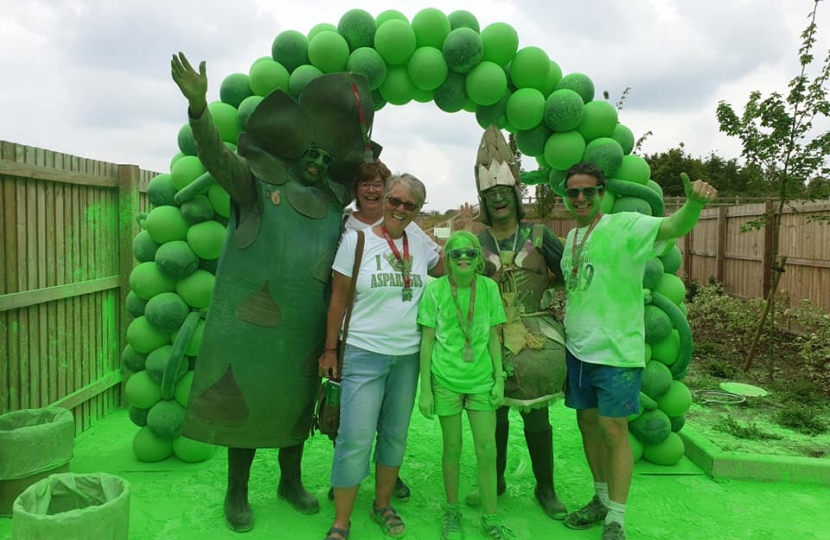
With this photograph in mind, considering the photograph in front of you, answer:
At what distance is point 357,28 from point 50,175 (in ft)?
8.04

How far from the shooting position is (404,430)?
2.95 m

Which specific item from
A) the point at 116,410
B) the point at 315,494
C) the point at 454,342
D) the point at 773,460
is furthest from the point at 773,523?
the point at 116,410

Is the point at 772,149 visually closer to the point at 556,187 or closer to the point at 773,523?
the point at 556,187

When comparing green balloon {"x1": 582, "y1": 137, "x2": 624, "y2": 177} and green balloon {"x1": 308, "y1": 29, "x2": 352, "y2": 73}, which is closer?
green balloon {"x1": 308, "y1": 29, "x2": 352, "y2": 73}

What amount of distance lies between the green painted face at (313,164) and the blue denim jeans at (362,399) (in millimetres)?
991

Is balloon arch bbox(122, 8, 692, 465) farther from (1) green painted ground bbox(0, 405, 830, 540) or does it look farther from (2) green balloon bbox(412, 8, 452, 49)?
(1) green painted ground bbox(0, 405, 830, 540)

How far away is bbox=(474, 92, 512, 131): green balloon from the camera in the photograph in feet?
12.6

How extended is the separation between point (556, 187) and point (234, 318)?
238 cm

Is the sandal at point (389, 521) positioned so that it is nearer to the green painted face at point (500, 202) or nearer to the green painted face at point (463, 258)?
the green painted face at point (463, 258)

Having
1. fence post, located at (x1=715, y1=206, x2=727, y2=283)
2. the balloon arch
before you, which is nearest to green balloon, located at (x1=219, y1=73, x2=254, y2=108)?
the balloon arch

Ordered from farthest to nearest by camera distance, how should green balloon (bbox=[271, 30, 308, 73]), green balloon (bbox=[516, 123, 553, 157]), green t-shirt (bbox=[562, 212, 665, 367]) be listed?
1. green balloon (bbox=[516, 123, 553, 157])
2. green balloon (bbox=[271, 30, 308, 73])
3. green t-shirt (bbox=[562, 212, 665, 367])

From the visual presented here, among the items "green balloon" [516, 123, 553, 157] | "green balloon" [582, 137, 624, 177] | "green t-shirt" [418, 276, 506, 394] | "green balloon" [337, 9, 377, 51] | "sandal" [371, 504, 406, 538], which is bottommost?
"sandal" [371, 504, 406, 538]

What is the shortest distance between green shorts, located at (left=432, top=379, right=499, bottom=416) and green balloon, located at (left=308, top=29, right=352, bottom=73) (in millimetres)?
2158

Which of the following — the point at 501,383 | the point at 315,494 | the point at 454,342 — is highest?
the point at 454,342
